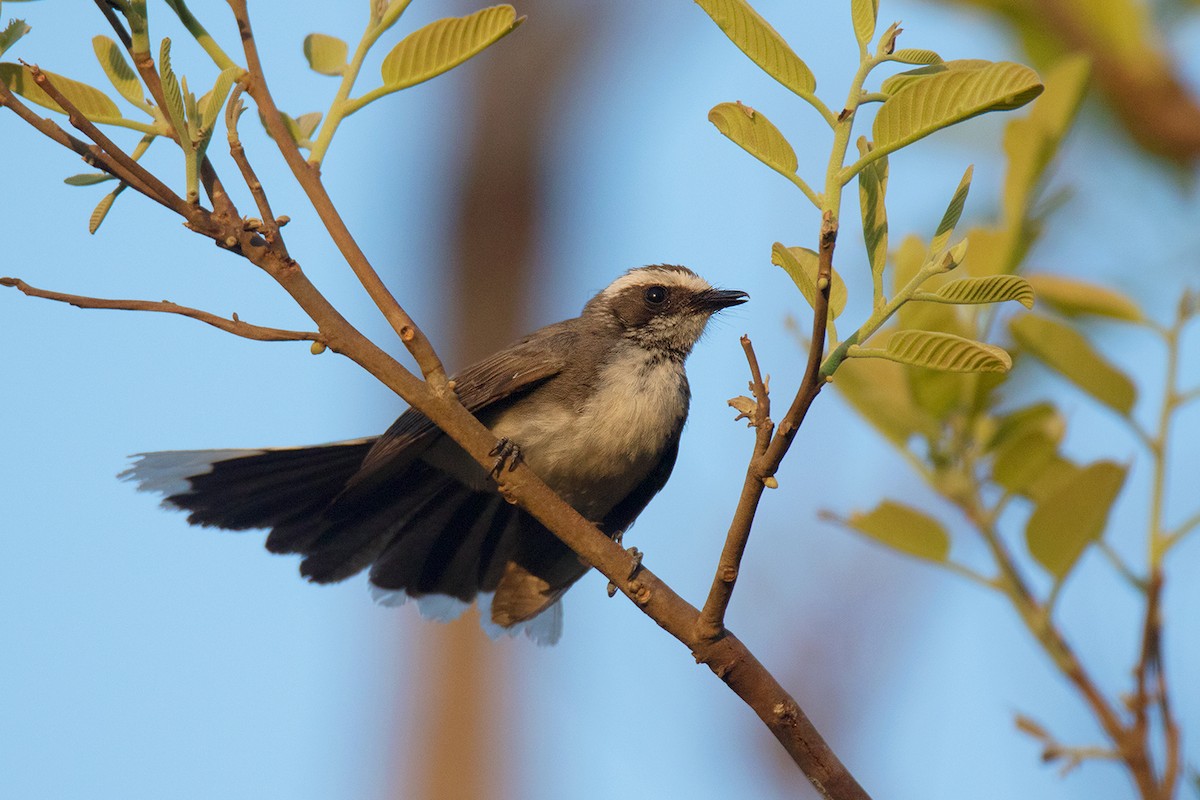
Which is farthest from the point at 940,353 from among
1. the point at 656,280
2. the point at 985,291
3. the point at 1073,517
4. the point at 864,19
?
the point at 656,280

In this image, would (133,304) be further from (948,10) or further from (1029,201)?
(948,10)

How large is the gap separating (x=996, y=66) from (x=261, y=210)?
127 centimetres

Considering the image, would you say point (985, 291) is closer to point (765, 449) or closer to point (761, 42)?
point (765, 449)

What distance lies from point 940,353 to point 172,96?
141 centimetres

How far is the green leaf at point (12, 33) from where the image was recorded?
2441 millimetres

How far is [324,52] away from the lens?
266cm

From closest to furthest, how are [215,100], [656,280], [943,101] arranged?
[943,101]
[215,100]
[656,280]

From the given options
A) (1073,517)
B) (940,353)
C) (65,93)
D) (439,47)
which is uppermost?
(65,93)

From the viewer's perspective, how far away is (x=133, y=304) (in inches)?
98.0

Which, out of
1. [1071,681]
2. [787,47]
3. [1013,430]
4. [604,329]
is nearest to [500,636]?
[604,329]

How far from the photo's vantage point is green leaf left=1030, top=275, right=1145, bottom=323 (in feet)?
10.0

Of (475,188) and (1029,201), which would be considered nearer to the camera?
(1029,201)

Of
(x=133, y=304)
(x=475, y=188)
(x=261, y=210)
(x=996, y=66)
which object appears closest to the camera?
(x=996, y=66)

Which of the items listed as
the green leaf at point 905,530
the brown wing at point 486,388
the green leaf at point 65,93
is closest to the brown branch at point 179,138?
the green leaf at point 65,93
